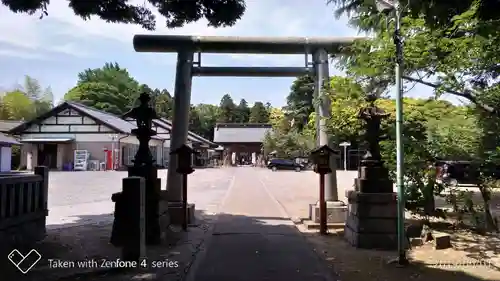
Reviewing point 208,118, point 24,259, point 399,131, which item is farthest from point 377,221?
point 208,118

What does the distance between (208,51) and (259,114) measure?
74.1 metres

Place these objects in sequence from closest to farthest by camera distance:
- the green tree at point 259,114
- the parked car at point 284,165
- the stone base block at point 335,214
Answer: the stone base block at point 335,214 → the parked car at point 284,165 → the green tree at point 259,114

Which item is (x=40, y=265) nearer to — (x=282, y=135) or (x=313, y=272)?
(x=313, y=272)

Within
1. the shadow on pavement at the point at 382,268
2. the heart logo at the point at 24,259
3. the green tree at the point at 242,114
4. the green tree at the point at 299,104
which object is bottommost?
the shadow on pavement at the point at 382,268

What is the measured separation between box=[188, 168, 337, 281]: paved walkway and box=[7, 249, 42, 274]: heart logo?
2.25 m

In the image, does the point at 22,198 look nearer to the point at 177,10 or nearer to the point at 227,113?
the point at 177,10

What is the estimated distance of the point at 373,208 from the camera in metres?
7.78

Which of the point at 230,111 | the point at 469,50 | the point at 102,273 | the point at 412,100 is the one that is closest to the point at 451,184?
the point at 412,100

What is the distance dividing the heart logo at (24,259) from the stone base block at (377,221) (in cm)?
530

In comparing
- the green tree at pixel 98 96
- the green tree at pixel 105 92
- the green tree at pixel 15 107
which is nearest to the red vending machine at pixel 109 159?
the green tree at pixel 105 92

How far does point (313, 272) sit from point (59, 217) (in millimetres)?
7928

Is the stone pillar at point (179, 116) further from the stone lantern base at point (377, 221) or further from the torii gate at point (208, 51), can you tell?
the stone lantern base at point (377, 221)

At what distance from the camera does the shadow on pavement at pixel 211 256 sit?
5.73 metres

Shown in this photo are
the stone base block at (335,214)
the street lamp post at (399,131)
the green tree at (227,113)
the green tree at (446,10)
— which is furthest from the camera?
the green tree at (227,113)
